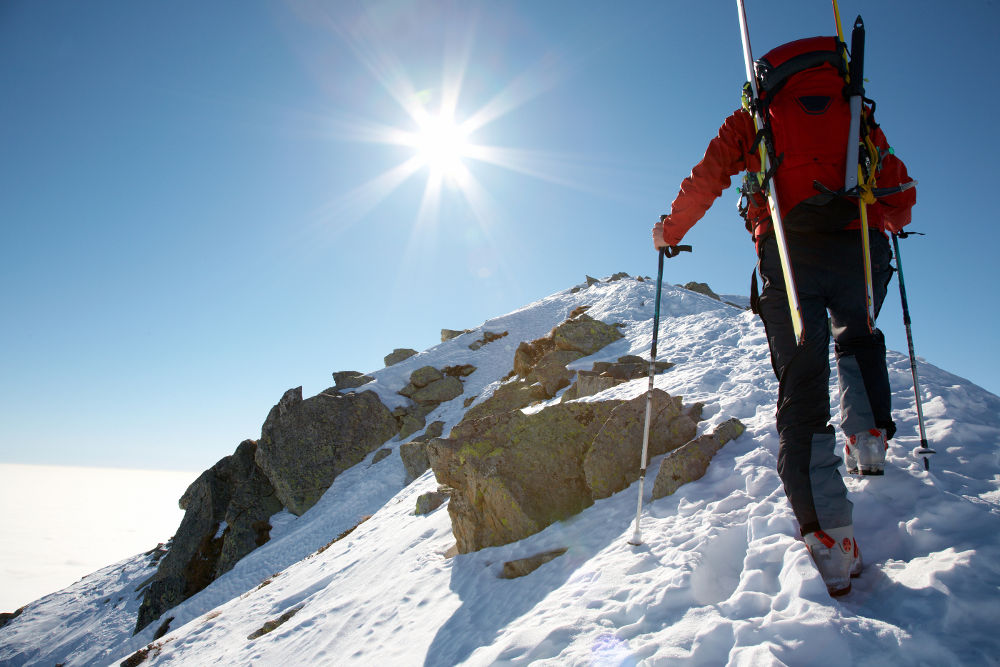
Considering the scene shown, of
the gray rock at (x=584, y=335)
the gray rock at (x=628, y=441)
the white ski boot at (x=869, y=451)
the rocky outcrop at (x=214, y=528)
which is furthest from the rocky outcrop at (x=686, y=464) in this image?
the rocky outcrop at (x=214, y=528)

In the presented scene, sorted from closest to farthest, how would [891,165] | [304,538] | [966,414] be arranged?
1. [891,165]
2. [966,414]
3. [304,538]

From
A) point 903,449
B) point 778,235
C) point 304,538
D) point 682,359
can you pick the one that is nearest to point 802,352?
point 778,235

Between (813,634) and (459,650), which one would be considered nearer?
(813,634)

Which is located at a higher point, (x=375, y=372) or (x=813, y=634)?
(x=375, y=372)

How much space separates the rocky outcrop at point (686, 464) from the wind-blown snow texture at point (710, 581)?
0.45 ft

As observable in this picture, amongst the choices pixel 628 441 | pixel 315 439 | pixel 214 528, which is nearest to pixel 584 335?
pixel 628 441

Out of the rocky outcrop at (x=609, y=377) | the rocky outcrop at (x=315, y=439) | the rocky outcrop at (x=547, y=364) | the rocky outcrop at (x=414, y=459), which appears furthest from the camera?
the rocky outcrop at (x=315, y=439)

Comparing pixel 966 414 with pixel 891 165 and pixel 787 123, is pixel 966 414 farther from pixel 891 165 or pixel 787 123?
pixel 787 123

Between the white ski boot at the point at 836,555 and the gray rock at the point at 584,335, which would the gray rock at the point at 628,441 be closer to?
the white ski boot at the point at 836,555

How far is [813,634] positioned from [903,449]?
9.84 ft

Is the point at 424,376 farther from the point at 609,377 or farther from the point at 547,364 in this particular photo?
the point at 609,377

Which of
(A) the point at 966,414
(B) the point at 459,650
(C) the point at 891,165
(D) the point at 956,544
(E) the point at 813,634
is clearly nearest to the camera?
(E) the point at 813,634

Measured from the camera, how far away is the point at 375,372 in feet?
117

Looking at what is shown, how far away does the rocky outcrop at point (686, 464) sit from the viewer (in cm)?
533
